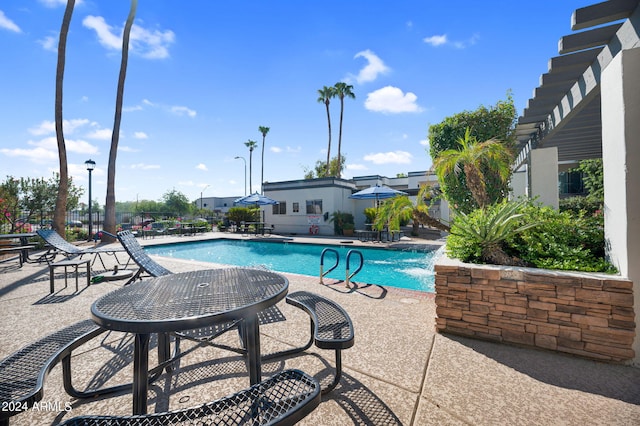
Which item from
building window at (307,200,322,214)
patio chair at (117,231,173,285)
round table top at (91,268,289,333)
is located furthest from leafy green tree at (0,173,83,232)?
round table top at (91,268,289,333)

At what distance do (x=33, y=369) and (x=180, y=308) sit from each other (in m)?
0.79

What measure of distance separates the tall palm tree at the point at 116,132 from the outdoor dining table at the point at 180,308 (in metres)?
14.8

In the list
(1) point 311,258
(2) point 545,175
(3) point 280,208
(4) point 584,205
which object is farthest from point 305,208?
(4) point 584,205

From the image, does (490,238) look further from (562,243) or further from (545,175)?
(545,175)

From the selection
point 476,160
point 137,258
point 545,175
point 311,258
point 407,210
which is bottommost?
Answer: point 311,258

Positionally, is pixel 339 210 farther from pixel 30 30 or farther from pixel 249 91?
pixel 30 30

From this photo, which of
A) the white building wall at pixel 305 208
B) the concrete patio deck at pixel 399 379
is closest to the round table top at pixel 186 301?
the concrete patio deck at pixel 399 379

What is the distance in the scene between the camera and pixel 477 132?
764 centimetres

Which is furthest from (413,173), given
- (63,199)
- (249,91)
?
(63,199)

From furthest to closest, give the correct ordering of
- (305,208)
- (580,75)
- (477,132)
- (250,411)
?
1. (305,208)
2. (477,132)
3. (580,75)
4. (250,411)

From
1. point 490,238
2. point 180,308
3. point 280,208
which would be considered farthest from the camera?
point 280,208

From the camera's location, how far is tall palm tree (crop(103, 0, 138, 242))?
Result: 13516 mm

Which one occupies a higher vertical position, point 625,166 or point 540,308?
A: point 625,166

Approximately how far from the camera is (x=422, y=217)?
589cm
